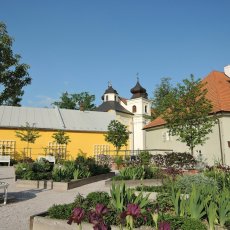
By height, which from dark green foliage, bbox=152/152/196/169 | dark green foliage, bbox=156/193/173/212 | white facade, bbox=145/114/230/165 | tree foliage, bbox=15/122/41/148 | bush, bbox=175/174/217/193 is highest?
tree foliage, bbox=15/122/41/148

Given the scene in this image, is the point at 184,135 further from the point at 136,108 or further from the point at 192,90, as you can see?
the point at 136,108

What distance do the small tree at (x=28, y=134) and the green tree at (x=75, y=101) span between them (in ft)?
98.3

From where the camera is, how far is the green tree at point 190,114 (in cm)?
2091

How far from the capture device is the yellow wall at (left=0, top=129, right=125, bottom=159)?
106ft

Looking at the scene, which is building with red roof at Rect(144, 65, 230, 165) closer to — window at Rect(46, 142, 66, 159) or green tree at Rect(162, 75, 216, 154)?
green tree at Rect(162, 75, 216, 154)

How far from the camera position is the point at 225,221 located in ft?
18.0

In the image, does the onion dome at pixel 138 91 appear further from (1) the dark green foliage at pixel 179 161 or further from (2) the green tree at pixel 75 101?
(1) the dark green foliage at pixel 179 161

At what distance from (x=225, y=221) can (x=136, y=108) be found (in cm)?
6067

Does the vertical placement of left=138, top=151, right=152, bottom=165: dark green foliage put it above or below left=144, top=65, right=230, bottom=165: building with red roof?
below

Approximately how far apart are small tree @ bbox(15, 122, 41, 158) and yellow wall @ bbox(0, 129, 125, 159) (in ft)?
3.10

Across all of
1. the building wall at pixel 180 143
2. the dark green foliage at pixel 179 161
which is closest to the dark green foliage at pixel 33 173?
the dark green foliage at pixel 179 161

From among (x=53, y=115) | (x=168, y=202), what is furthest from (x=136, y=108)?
(x=168, y=202)

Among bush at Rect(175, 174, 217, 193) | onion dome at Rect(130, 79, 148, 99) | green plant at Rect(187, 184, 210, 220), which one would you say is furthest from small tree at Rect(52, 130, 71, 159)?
onion dome at Rect(130, 79, 148, 99)

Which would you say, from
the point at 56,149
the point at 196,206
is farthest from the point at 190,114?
the point at 56,149
